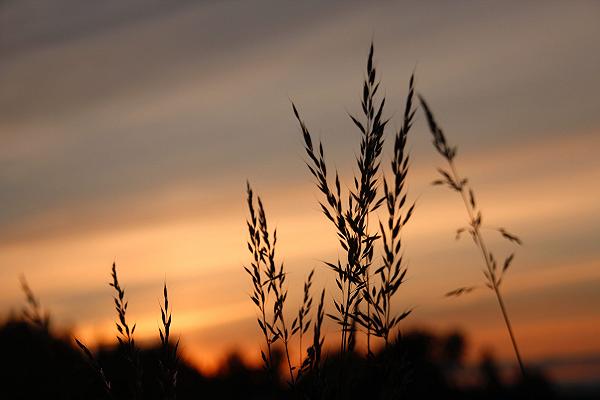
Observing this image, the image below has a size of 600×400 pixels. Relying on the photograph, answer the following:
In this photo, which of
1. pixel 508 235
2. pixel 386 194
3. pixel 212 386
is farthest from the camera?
pixel 212 386

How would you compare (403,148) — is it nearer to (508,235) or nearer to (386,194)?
(386,194)

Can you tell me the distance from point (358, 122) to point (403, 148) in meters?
0.25

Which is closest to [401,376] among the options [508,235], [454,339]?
[508,235]

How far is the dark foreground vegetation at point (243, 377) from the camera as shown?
10.1 feet

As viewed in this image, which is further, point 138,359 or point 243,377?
point 243,377

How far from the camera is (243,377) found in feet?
38.2

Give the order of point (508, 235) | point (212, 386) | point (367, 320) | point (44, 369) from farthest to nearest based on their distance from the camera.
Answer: point (212, 386)
point (44, 369)
point (508, 235)
point (367, 320)

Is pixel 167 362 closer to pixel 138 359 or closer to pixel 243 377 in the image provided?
pixel 138 359

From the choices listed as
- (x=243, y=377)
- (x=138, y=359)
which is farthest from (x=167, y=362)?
(x=243, y=377)

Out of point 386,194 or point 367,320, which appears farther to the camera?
point 386,194

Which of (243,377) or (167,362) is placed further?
(243,377)

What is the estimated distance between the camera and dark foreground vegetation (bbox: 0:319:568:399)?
3066 millimetres

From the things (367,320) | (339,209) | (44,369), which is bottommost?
(367,320)

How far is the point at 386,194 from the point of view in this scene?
138 inches
